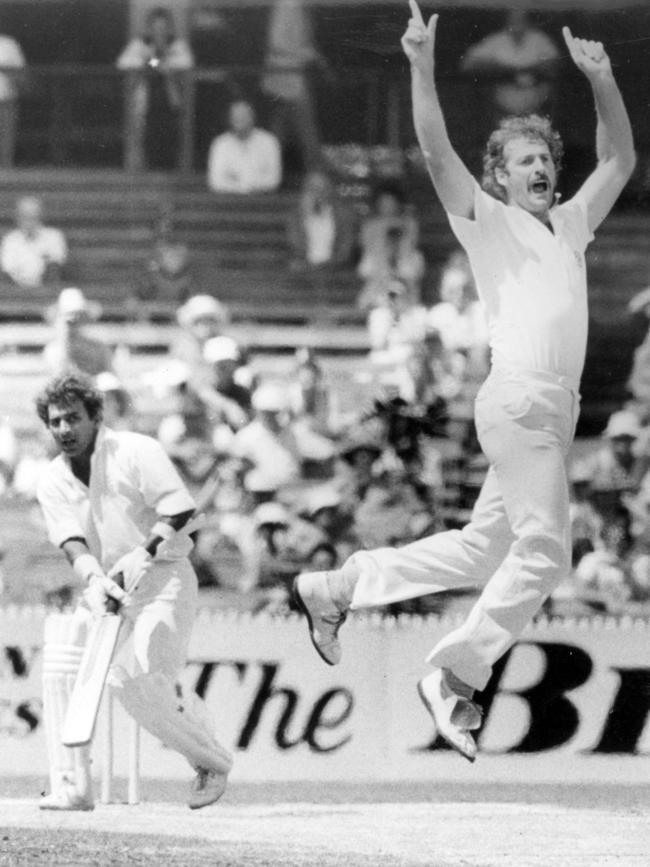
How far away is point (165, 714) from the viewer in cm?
679

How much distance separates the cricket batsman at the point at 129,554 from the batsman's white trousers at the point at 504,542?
2.88 feet

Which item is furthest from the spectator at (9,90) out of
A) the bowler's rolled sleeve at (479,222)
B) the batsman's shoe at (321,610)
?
the batsman's shoe at (321,610)

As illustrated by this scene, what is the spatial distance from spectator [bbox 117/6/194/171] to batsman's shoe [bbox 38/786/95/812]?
5177 mm

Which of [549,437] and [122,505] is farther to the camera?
[122,505]

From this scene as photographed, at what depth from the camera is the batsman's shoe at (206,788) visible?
699 cm

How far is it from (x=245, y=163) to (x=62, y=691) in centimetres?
474

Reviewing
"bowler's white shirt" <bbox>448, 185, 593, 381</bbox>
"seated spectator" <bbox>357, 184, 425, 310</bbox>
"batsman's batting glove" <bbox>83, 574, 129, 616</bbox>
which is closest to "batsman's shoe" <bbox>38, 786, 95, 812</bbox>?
"batsman's batting glove" <bbox>83, 574, 129, 616</bbox>

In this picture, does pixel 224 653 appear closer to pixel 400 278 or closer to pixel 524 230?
pixel 524 230

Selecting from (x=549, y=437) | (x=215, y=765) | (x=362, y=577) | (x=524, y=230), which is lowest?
(x=215, y=765)

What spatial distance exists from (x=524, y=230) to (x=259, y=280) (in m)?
4.99

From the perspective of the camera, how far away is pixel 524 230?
20.6ft

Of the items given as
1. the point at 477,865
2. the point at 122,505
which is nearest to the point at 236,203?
the point at 122,505

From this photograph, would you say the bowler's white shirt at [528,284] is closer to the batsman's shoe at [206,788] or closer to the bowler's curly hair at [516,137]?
the bowler's curly hair at [516,137]

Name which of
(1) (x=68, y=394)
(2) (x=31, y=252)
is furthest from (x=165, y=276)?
(1) (x=68, y=394)
